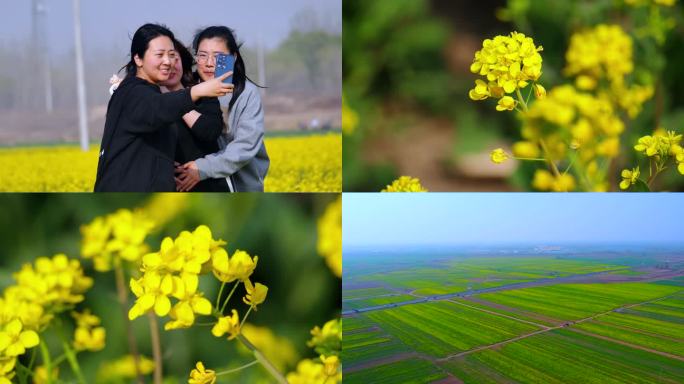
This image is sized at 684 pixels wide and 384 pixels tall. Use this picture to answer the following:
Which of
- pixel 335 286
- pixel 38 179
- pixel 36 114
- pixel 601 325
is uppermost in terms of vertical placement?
pixel 36 114

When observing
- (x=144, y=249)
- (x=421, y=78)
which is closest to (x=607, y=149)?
(x=421, y=78)

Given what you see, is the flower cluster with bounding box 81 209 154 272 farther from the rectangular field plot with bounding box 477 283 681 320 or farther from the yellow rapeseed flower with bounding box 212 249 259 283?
the rectangular field plot with bounding box 477 283 681 320

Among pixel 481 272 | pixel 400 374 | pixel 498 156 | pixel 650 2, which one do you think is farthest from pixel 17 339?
pixel 650 2

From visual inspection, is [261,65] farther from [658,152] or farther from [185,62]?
[658,152]

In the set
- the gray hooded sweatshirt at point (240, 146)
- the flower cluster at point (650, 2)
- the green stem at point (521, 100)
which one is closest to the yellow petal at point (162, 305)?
the gray hooded sweatshirt at point (240, 146)

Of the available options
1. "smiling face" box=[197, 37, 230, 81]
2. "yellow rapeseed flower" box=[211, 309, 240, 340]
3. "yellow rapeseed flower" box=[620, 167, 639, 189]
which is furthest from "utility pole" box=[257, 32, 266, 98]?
"yellow rapeseed flower" box=[620, 167, 639, 189]

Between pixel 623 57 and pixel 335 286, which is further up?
pixel 623 57

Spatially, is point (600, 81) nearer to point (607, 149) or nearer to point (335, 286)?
point (607, 149)
